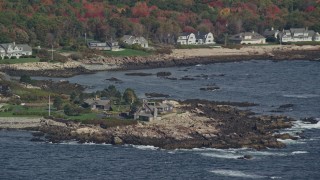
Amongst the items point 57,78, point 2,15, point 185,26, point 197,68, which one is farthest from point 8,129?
point 185,26

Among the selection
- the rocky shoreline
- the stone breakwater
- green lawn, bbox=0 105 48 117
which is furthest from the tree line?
the stone breakwater

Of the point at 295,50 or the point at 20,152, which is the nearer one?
the point at 20,152

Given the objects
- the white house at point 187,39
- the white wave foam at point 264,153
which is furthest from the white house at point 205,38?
the white wave foam at point 264,153

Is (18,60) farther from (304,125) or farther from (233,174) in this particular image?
(233,174)

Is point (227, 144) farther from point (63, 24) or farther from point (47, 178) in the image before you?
point (63, 24)

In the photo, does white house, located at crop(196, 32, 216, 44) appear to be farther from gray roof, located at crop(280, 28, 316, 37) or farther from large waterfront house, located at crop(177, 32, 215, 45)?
gray roof, located at crop(280, 28, 316, 37)

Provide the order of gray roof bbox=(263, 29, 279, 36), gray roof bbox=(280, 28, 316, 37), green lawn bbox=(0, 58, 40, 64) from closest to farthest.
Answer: green lawn bbox=(0, 58, 40, 64) < gray roof bbox=(280, 28, 316, 37) < gray roof bbox=(263, 29, 279, 36)

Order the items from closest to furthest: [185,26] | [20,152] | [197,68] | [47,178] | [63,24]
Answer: [47,178] < [20,152] < [197,68] < [63,24] < [185,26]
